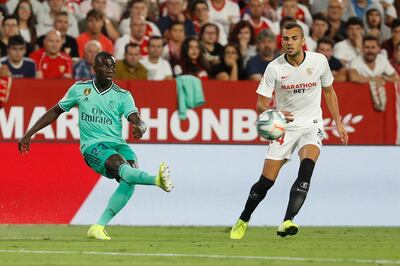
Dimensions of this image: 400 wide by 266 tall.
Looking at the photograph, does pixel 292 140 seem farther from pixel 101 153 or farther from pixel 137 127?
pixel 101 153

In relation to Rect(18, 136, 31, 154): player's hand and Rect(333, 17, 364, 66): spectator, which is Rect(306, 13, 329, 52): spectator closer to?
Rect(333, 17, 364, 66): spectator

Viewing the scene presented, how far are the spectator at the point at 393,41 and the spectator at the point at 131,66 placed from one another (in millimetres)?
4624

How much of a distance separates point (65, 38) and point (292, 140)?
7.23 metres

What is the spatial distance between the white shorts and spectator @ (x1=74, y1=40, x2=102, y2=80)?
638 cm

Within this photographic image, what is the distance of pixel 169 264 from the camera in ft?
31.8

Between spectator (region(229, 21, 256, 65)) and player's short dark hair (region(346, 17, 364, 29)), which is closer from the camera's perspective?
spectator (region(229, 21, 256, 65))

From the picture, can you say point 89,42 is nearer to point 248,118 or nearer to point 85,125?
point 248,118

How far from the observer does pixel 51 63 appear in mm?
18828

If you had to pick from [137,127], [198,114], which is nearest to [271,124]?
Result: [137,127]

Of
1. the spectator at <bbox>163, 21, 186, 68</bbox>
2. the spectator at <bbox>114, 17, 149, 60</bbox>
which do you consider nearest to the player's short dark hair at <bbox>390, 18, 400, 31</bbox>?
the spectator at <bbox>163, 21, 186, 68</bbox>

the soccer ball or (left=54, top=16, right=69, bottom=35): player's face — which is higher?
(left=54, top=16, right=69, bottom=35): player's face

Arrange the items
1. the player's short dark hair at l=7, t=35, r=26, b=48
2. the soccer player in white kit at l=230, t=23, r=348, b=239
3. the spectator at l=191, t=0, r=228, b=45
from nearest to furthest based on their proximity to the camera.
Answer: the soccer player in white kit at l=230, t=23, r=348, b=239 < the player's short dark hair at l=7, t=35, r=26, b=48 < the spectator at l=191, t=0, r=228, b=45

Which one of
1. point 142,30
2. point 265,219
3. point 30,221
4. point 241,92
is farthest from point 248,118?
point 30,221

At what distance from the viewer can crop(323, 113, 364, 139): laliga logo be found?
19656 mm
